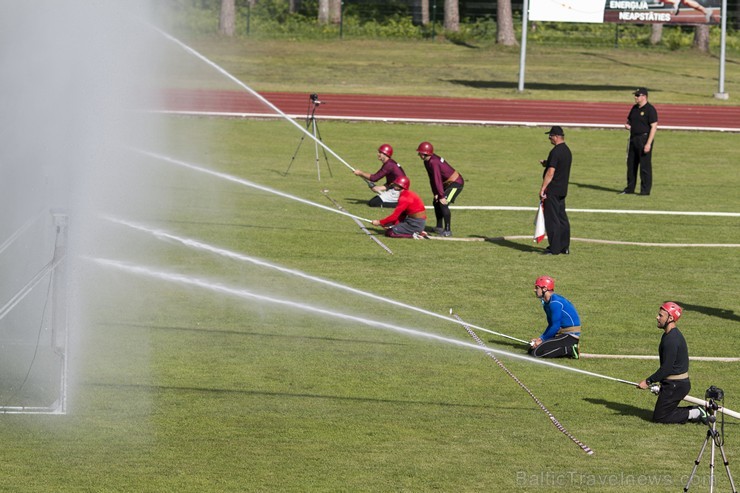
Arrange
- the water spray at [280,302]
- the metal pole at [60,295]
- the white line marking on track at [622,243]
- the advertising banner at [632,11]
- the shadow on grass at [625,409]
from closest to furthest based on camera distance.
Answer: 1. the metal pole at [60,295]
2. the shadow on grass at [625,409]
3. the water spray at [280,302]
4. the white line marking on track at [622,243]
5. the advertising banner at [632,11]

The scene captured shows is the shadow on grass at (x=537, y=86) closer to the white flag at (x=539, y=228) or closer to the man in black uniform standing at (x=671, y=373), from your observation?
the white flag at (x=539, y=228)

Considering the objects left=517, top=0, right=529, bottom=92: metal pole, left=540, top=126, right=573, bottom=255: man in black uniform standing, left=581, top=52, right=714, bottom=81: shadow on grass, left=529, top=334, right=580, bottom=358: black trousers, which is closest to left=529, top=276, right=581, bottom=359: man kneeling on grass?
left=529, top=334, right=580, bottom=358: black trousers

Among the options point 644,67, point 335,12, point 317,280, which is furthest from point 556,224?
point 335,12

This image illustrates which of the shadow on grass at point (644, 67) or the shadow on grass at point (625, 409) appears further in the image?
the shadow on grass at point (644, 67)

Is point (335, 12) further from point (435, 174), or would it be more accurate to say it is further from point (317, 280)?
point (317, 280)

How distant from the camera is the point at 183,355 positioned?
47.3 feet

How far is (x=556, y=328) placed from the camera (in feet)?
48.1

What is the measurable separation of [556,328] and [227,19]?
47.9m

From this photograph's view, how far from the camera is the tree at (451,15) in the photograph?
221 feet

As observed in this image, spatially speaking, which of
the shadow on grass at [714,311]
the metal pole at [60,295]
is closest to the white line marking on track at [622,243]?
the shadow on grass at [714,311]

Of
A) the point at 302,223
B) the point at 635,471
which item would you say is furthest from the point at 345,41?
the point at 635,471

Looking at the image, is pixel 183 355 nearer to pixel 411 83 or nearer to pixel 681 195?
pixel 681 195

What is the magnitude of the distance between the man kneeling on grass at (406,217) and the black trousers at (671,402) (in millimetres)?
9505

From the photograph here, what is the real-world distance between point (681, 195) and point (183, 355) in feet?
54.4
